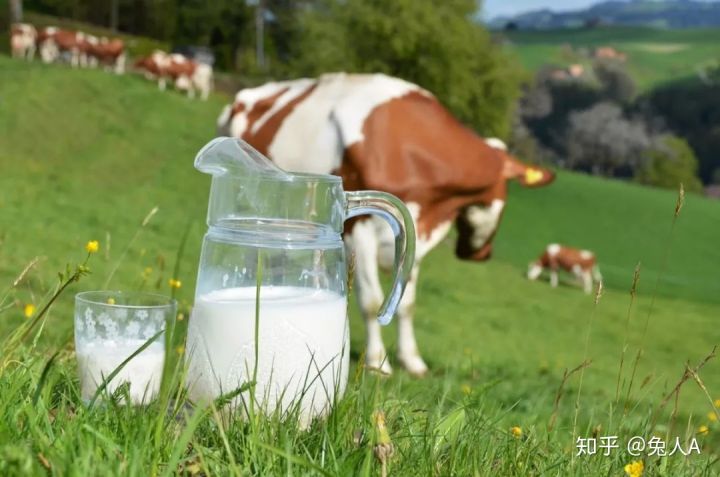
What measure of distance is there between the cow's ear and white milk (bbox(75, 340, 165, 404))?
522cm

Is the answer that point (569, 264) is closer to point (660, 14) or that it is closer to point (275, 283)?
point (275, 283)

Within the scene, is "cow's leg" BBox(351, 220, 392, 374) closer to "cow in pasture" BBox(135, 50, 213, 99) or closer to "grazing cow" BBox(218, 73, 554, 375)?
"grazing cow" BBox(218, 73, 554, 375)

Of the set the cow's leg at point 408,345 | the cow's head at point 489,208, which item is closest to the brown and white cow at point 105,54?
the cow's head at point 489,208

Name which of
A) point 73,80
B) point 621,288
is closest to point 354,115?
point 621,288

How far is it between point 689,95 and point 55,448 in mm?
65109

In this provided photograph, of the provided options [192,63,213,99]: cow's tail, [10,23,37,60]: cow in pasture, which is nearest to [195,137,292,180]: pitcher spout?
[192,63,213,99]: cow's tail

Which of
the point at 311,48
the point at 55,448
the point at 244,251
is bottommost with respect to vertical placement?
the point at 55,448

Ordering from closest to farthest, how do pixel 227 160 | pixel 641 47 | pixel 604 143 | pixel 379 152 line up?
1. pixel 227 160
2. pixel 379 152
3. pixel 604 143
4. pixel 641 47

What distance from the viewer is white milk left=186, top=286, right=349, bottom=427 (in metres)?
1.89

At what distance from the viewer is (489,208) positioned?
23.2ft

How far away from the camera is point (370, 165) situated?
6.21 meters

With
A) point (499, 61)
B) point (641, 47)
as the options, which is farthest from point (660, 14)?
point (499, 61)

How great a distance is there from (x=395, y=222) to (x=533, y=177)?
17.1 feet

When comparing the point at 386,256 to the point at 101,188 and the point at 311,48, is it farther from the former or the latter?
the point at 311,48
